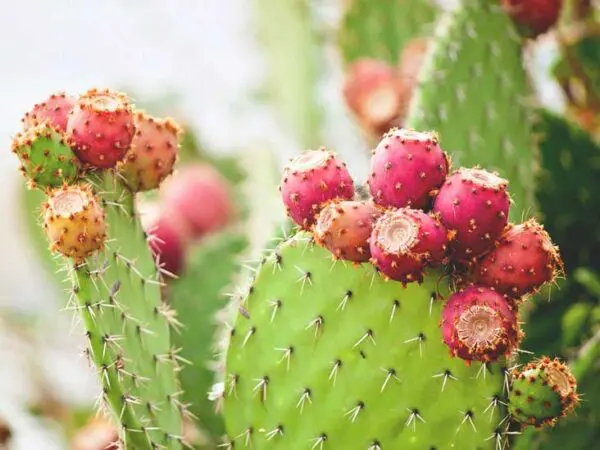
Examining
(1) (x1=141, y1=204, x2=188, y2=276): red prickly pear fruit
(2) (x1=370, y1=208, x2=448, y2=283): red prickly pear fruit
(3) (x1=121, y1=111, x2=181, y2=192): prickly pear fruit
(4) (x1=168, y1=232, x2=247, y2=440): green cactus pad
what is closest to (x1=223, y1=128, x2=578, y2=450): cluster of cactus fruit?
(2) (x1=370, y1=208, x2=448, y2=283): red prickly pear fruit

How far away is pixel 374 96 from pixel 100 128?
1.99 feet

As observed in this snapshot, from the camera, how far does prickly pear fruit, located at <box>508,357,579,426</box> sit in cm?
63

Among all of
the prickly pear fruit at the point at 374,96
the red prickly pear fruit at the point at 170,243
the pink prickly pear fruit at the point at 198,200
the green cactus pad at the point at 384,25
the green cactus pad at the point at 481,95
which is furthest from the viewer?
the pink prickly pear fruit at the point at 198,200

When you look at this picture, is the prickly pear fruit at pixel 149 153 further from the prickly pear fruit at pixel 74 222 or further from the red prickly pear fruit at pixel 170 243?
the red prickly pear fruit at pixel 170 243

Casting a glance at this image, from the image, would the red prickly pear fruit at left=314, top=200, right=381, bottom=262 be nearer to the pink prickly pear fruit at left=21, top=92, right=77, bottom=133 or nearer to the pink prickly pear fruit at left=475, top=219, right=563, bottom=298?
Result: the pink prickly pear fruit at left=475, top=219, right=563, bottom=298

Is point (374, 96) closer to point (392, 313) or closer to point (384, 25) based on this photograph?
point (384, 25)

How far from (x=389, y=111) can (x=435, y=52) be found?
18 centimetres

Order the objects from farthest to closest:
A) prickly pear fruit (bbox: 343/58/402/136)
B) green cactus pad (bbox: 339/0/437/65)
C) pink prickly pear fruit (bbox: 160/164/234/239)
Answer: pink prickly pear fruit (bbox: 160/164/234/239) < green cactus pad (bbox: 339/0/437/65) < prickly pear fruit (bbox: 343/58/402/136)

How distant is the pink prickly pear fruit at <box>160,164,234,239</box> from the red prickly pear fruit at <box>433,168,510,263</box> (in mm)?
987

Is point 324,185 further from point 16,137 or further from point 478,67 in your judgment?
point 478,67

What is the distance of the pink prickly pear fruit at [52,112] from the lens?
669 millimetres

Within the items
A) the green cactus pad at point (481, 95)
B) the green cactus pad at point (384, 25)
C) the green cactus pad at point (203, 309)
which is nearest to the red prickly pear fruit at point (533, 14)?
the green cactus pad at point (481, 95)

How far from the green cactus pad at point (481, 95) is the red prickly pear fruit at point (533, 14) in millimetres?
11

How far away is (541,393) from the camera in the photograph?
0.63 meters
